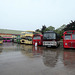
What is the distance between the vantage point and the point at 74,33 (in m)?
13.6

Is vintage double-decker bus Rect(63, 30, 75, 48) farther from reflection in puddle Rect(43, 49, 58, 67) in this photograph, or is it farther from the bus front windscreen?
reflection in puddle Rect(43, 49, 58, 67)

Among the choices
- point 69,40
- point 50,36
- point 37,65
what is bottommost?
point 37,65

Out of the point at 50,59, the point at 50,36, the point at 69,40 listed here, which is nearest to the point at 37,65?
the point at 50,59

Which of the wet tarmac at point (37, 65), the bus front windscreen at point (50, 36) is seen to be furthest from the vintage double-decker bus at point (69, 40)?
the wet tarmac at point (37, 65)

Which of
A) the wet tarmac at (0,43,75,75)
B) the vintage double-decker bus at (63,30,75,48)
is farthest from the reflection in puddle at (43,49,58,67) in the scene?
the vintage double-decker bus at (63,30,75,48)

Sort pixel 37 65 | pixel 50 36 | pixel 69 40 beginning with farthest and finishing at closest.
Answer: pixel 50 36, pixel 69 40, pixel 37 65

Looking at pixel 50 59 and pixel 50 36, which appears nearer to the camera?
pixel 50 59

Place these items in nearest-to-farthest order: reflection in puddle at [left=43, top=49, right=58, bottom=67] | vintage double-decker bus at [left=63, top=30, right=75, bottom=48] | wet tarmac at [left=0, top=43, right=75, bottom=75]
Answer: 1. wet tarmac at [left=0, top=43, right=75, bottom=75]
2. reflection in puddle at [left=43, top=49, right=58, bottom=67]
3. vintage double-decker bus at [left=63, top=30, right=75, bottom=48]

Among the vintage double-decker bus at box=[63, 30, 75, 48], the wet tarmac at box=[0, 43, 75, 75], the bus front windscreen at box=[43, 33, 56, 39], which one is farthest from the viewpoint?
the bus front windscreen at box=[43, 33, 56, 39]

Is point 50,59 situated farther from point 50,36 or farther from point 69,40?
point 50,36

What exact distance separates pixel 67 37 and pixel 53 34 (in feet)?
8.22

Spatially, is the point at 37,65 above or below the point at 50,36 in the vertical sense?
below

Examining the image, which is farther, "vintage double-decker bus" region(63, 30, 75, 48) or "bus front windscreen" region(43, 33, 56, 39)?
"bus front windscreen" region(43, 33, 56, 39)

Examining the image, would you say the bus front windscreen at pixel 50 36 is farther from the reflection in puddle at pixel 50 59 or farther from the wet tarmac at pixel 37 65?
the wet tarmac at pixel 37 65
